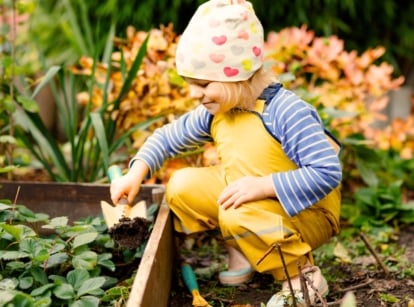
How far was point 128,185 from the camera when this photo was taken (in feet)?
6.98

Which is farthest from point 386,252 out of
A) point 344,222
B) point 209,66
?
point 209,66

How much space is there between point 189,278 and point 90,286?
49 cm

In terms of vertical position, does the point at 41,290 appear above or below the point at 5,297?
below

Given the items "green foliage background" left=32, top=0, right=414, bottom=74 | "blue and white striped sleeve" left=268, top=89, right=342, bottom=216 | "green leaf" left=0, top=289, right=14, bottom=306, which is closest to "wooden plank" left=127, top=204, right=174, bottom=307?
"green leaf" left=0, top=289, right=14, bottom=306

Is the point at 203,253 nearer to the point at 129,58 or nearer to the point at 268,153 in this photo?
the point at 268,153

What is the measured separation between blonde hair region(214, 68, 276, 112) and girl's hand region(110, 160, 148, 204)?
0.35m

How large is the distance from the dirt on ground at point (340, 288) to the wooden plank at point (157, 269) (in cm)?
14

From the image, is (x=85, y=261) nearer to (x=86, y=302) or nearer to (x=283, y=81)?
(x=86, y=302)

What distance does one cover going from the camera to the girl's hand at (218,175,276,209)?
1.91 meters

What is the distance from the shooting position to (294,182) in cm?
188

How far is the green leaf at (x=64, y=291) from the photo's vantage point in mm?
1651

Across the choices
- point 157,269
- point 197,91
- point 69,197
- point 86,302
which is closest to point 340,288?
point 157,269

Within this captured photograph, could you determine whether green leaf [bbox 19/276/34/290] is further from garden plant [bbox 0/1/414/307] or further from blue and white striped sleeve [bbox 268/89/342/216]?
blue and white striped sleeve [bbox 268/89/342/216]

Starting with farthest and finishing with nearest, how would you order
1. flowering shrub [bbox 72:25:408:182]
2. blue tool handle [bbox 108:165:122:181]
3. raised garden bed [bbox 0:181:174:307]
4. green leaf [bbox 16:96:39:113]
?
flowering shrub [bbox 72:25:408:182], green leaf [bbox 16:96:39:113], raised garden bed [bbox 0:181:174:307], blue tool handle [bbox 108:165:122:181]
